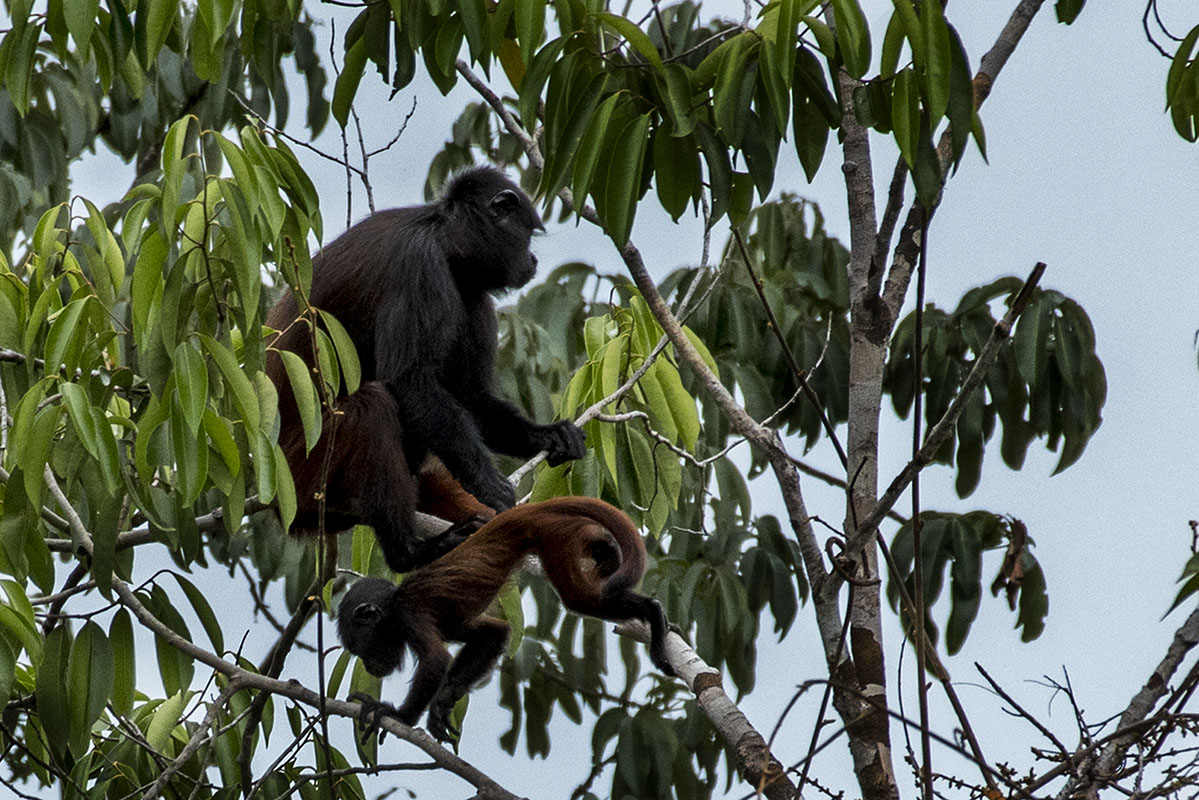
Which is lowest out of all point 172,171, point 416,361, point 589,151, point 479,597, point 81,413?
point 81,413

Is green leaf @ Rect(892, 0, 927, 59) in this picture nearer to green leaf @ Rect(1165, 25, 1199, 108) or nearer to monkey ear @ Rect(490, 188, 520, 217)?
green leaf @ Rect(1165, 25, 1199, 108)

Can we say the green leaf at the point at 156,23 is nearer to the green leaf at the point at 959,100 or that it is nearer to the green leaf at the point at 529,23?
the green leaf at the point at 529,23

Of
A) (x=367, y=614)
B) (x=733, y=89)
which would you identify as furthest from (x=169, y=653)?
(x=733, y=89)

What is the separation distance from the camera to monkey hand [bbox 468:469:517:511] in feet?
10.9

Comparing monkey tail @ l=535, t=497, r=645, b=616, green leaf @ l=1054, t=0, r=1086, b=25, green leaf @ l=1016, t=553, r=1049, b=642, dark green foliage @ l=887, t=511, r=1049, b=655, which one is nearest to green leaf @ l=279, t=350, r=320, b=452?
monkey tail @ l=535, t=497, r=645, b=616

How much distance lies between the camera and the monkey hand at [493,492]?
3.33 meters

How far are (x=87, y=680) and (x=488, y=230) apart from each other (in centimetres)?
158

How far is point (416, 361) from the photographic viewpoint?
3354 mm

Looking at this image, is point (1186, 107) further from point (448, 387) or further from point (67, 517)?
point (67, 517)

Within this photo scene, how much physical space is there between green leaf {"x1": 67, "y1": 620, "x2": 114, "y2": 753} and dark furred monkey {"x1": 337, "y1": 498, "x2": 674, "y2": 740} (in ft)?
1.66

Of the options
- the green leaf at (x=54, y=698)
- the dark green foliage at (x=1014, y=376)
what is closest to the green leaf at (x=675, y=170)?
the green leaf at (x=54, y=698)

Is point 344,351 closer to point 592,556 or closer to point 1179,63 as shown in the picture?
point 592,556

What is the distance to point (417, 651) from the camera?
2863 millimetres

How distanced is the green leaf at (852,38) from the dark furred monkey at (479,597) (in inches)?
40.1
